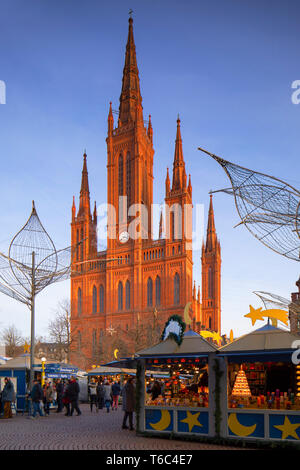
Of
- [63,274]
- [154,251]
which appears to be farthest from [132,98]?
[63,274]

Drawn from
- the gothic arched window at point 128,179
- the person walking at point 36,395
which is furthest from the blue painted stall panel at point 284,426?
the gothic arched window at point 128,179

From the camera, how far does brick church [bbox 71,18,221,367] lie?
81812 millimetres

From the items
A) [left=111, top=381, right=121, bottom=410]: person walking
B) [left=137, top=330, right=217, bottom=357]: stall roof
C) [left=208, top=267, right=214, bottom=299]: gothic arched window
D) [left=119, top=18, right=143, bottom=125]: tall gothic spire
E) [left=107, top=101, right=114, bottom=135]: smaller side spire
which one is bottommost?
[left=111, top=381, right=121, bottom=410]: person walking

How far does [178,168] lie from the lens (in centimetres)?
8769

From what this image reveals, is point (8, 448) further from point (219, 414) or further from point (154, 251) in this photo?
point (154, 251)

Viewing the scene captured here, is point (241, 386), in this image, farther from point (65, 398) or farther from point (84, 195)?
point (84, 195)

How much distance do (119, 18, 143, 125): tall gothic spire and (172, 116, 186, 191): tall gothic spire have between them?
820 centimetres

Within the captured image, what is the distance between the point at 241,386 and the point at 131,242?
2819 inches

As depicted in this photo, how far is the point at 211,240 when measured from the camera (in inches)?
4567

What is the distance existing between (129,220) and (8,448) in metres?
76.2

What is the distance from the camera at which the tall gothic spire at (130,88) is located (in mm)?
93750

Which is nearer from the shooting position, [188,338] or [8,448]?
[8,448]

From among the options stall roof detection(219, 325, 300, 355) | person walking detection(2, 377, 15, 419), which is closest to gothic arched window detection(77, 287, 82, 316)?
person walking detection(2, 377, 15, 419)

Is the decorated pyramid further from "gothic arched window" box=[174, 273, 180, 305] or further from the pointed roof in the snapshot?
the pointed roof
